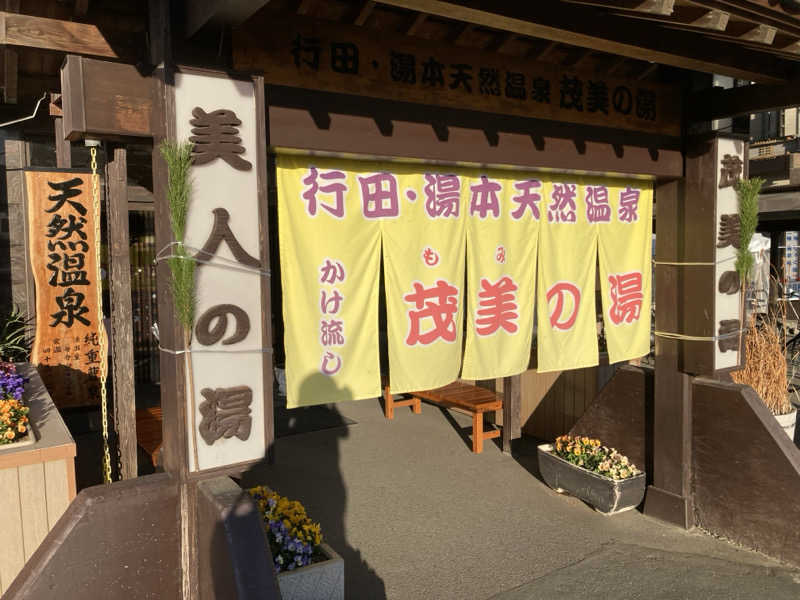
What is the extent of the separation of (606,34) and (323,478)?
5468mm

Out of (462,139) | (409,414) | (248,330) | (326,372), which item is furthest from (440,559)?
(409,414)

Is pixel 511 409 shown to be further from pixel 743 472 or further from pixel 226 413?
pixel 226 413

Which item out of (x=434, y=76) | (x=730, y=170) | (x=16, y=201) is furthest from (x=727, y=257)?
(x=16, y=201)

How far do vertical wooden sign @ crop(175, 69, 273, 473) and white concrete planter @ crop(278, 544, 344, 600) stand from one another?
90cm

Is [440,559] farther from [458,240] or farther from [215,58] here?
[215,58]

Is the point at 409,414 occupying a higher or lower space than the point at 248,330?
lower

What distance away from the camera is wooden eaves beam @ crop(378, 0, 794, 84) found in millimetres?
3332

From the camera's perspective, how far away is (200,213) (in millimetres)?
3354

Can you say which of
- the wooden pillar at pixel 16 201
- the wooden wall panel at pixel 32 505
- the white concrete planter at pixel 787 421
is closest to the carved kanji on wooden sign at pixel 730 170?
the white concrete planter at pixel 787 421

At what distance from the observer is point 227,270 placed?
136 inches

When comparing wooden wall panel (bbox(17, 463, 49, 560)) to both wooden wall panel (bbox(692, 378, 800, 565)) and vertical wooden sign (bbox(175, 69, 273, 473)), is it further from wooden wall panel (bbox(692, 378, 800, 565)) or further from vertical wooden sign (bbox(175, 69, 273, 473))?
wooden wall panel (bbox(692, 378, 800, 565))

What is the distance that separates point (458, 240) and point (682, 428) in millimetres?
2784

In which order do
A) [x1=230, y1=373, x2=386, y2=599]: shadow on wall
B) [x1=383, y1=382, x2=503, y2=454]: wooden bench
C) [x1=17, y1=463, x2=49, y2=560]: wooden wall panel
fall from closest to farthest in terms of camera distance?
[x1=17, y1=463, x2=49, y2=560]: wooden wall panel
[x1=230, y1=373, x2=386, y2=599]: shadow on wall
[x1=383, y1=382, x2=503, y2=454]: wooden bench

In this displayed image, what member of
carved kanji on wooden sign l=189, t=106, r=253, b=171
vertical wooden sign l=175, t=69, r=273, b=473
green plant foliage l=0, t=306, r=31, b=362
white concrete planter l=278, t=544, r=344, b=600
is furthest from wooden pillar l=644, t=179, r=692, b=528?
green plant foliage l=0, t=306, r=31, b=362
